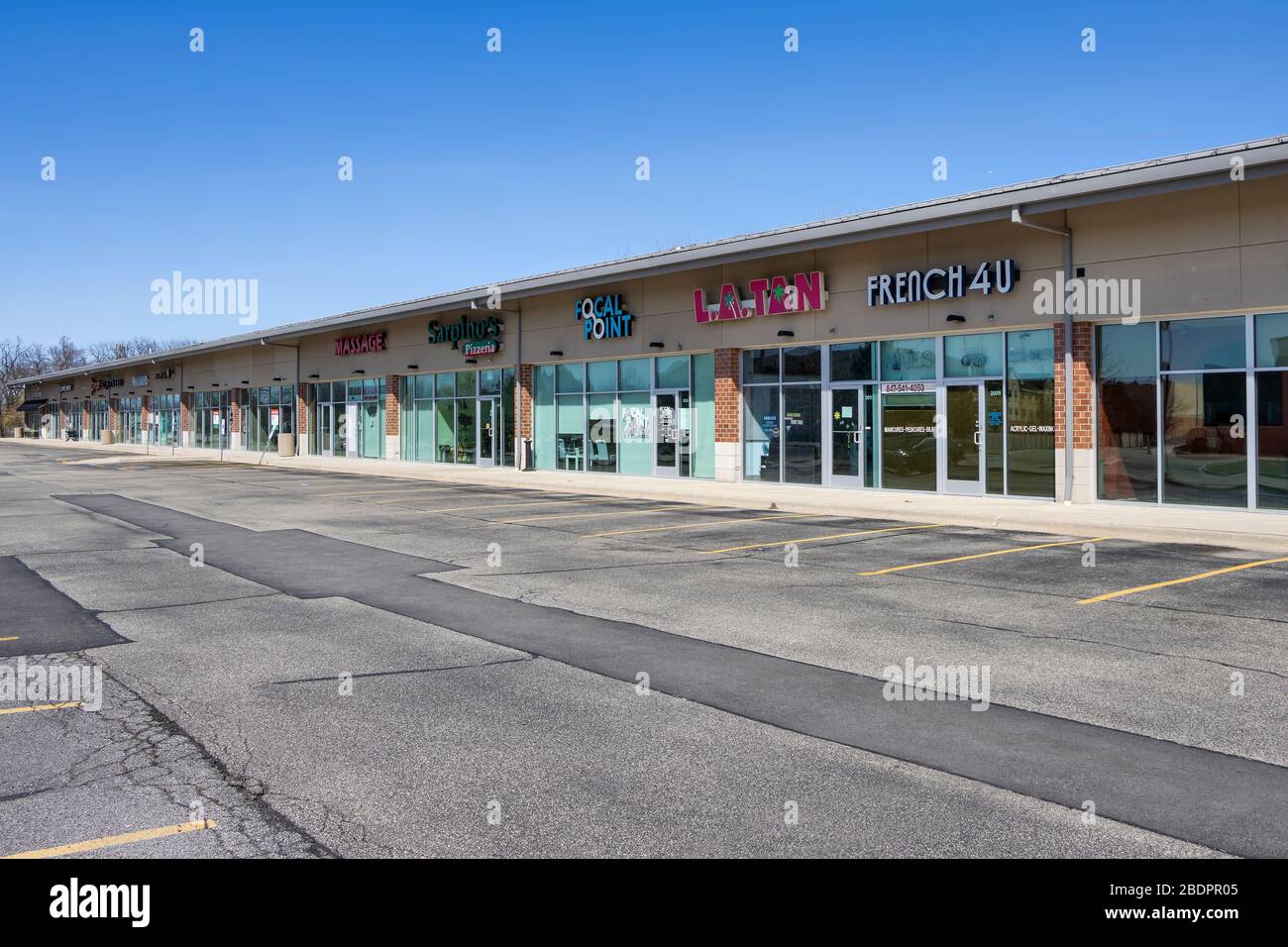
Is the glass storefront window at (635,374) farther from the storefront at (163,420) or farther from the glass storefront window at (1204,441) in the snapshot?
the storefront at (163,420)

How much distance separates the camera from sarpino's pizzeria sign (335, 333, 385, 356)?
127ft

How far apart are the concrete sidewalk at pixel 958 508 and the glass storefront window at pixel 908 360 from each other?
2.43 metres

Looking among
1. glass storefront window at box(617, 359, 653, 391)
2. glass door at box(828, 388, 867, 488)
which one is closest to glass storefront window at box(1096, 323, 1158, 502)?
glass door at box(828, 388, 867, 488)

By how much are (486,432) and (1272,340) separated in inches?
893

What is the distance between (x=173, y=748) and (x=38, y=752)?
0.67m

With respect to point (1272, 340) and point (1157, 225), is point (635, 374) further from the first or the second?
point (1272, 340)

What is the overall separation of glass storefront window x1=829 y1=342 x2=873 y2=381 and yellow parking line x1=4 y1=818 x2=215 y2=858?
768 inches

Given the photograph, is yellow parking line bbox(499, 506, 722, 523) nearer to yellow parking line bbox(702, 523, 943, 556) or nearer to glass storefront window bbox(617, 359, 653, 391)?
yellow parking line bbox(702, 523, 943, 556)

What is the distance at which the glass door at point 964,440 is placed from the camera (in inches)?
812

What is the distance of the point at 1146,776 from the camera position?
16.8 ft

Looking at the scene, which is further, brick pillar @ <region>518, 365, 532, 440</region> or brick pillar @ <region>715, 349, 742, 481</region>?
brick pillar @ <region>518, 365, 532, 440</region>

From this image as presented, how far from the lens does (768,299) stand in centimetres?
2408

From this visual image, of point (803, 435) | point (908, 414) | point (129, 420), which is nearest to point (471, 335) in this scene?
point (803, 435)
